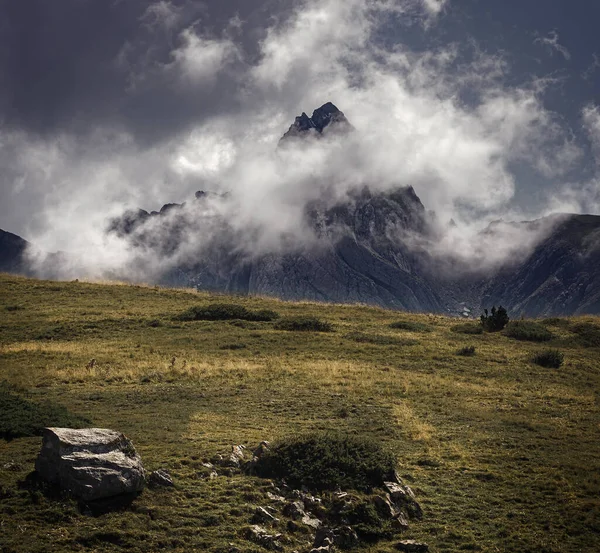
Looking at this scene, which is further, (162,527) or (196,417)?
(196,417)

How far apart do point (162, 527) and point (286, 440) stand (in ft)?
19.4

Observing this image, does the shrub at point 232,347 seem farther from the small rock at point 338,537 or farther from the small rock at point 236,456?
the small rock at point 338,537

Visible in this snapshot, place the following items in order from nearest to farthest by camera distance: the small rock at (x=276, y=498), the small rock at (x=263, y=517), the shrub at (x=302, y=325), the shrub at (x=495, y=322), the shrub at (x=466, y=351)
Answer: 1. the small rock at (x=263, y=517)
2. the small rock at (x=276, y=498)
3. the shrub at (x=466, y=351)
4. the shrub at (x=302, y=325)
5. the shrub at (x=495, y=322)

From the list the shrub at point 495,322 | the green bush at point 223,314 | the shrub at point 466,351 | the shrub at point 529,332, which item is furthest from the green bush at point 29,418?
the shrub at point 495,322

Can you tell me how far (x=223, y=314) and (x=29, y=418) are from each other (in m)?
30.4

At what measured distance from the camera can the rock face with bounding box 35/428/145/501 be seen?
14508mm

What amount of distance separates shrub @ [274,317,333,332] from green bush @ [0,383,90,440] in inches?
1072

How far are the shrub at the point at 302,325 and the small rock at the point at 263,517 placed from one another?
33.1 m

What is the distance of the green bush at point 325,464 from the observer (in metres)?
17.2

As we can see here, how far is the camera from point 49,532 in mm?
13102

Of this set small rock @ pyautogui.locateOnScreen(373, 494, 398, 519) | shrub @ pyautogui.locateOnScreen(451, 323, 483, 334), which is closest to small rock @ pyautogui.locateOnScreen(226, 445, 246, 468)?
small rock @ pyautogui.locateOnScreen(373, 494, 398, 519)

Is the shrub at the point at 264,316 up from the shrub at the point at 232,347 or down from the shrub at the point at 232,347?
up

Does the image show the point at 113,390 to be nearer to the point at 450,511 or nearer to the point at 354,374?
the point at 354,374

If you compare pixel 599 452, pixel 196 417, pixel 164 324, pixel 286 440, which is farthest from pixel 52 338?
pixel 599 452
